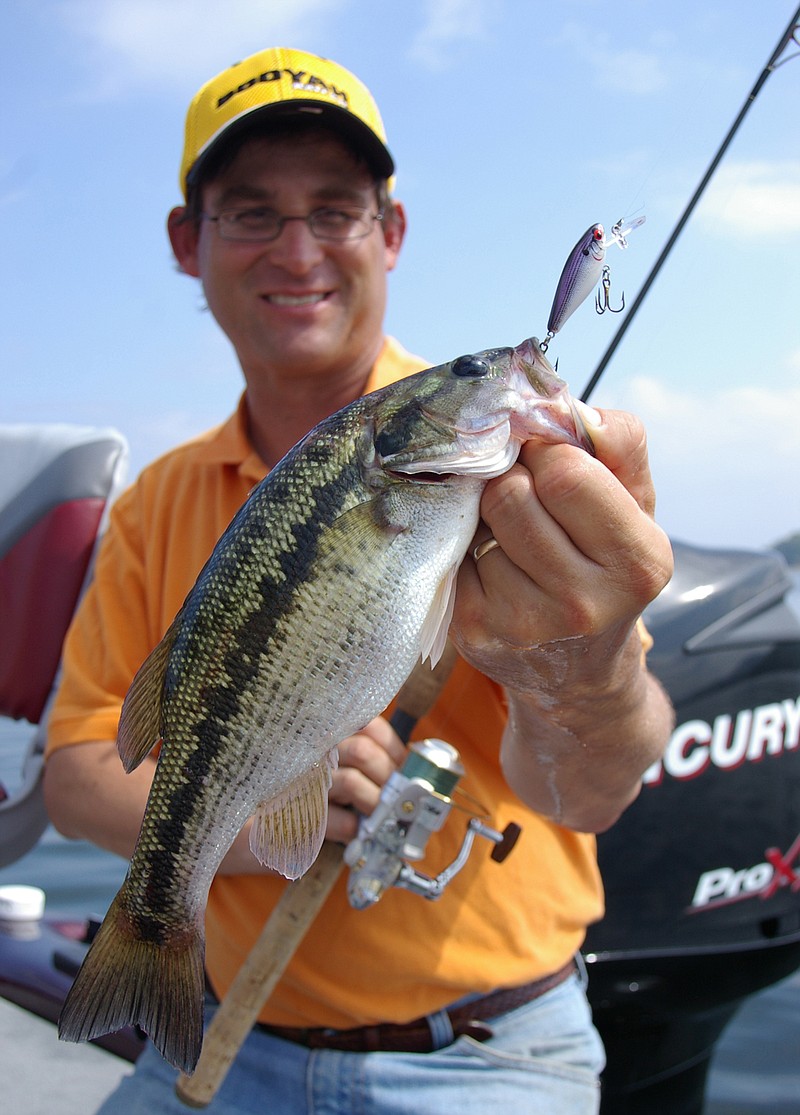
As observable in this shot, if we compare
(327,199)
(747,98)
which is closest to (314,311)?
(327,199)

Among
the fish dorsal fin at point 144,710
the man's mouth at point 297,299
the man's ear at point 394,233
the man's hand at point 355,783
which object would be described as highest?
the man's ear at point 394,233

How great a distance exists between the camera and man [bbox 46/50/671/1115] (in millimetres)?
1643

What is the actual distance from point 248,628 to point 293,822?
12.9 inches

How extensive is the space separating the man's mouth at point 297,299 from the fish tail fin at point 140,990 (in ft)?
6.37

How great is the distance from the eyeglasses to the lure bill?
5.93 feet

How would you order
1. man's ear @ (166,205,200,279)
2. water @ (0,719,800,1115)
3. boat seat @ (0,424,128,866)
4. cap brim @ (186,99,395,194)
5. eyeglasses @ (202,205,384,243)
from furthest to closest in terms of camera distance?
water @ (0,719,800,1115) → boat seat @ (0,424,128,866) → man's ear @ (166,205,200,279) → eyeglasses @ (202,205,384,243) → cap brim @ (186,99,395,194)

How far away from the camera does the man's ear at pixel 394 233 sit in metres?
3.38

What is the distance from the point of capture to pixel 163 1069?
2707 mm

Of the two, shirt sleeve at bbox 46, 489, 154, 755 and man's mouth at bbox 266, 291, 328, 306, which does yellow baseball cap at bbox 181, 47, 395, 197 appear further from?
shirt sleeve at bbox 46, 489, 154, 755

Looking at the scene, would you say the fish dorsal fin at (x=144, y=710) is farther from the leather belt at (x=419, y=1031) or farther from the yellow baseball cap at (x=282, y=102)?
the yellow baseball cap at (x=282, y=102)

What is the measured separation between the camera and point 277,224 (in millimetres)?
3020

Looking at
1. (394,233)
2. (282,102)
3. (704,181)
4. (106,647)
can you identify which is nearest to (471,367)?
(704,181)

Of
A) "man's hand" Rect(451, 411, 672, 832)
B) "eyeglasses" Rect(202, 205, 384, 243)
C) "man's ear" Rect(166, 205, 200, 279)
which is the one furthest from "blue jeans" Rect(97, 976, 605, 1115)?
"man's ear" Rect(166, 205, 200, 279)

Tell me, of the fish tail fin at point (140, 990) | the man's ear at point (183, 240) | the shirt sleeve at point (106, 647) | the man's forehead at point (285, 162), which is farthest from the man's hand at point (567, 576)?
the man's ear at point (183, 240)
